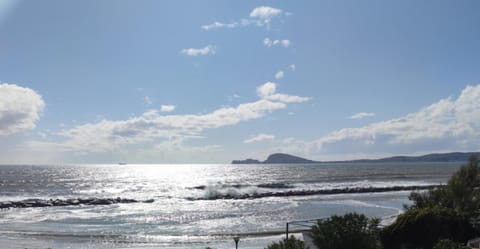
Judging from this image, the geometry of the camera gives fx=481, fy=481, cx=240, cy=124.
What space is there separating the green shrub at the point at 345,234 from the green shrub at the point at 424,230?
3.85 meters

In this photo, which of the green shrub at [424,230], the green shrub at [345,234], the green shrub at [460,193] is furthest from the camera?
the green shrub at [460,193]

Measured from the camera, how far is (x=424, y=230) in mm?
18062

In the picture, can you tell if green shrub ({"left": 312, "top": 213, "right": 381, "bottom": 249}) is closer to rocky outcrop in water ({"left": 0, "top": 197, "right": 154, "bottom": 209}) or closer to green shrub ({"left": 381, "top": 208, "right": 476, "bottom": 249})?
green shrub ({"left": 381, "top": 208, "right": 476, "bottom": 249})

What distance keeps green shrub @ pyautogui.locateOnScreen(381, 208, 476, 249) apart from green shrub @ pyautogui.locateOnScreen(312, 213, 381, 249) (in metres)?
3.85

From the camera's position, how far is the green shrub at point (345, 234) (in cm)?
1445

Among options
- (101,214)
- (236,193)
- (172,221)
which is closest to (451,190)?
(172,221)

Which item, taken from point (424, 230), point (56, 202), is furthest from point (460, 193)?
point (56, 202)

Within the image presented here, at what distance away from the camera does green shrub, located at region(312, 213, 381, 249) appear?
47.4 feet

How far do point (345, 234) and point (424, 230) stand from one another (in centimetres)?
524

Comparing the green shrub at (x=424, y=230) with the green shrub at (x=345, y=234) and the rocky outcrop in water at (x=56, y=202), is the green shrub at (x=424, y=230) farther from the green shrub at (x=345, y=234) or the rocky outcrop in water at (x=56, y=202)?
the rocky outcrop in water at (x=56, y=202)

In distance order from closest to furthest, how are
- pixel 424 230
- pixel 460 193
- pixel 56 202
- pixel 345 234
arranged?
pixel 345 234 → pixel 424 230 → pixel 460 193 → pixel 56 202

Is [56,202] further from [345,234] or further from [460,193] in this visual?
[345,234]

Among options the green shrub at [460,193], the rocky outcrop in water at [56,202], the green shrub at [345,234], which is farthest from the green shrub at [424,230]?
the rocky outcrop in water at [56,202]

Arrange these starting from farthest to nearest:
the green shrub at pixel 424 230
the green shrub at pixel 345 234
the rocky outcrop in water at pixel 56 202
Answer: the rocky outcrop in water at pixel 56 202 → the green shrub at pixel 424 230 → the green shrub at pixel 345 234
